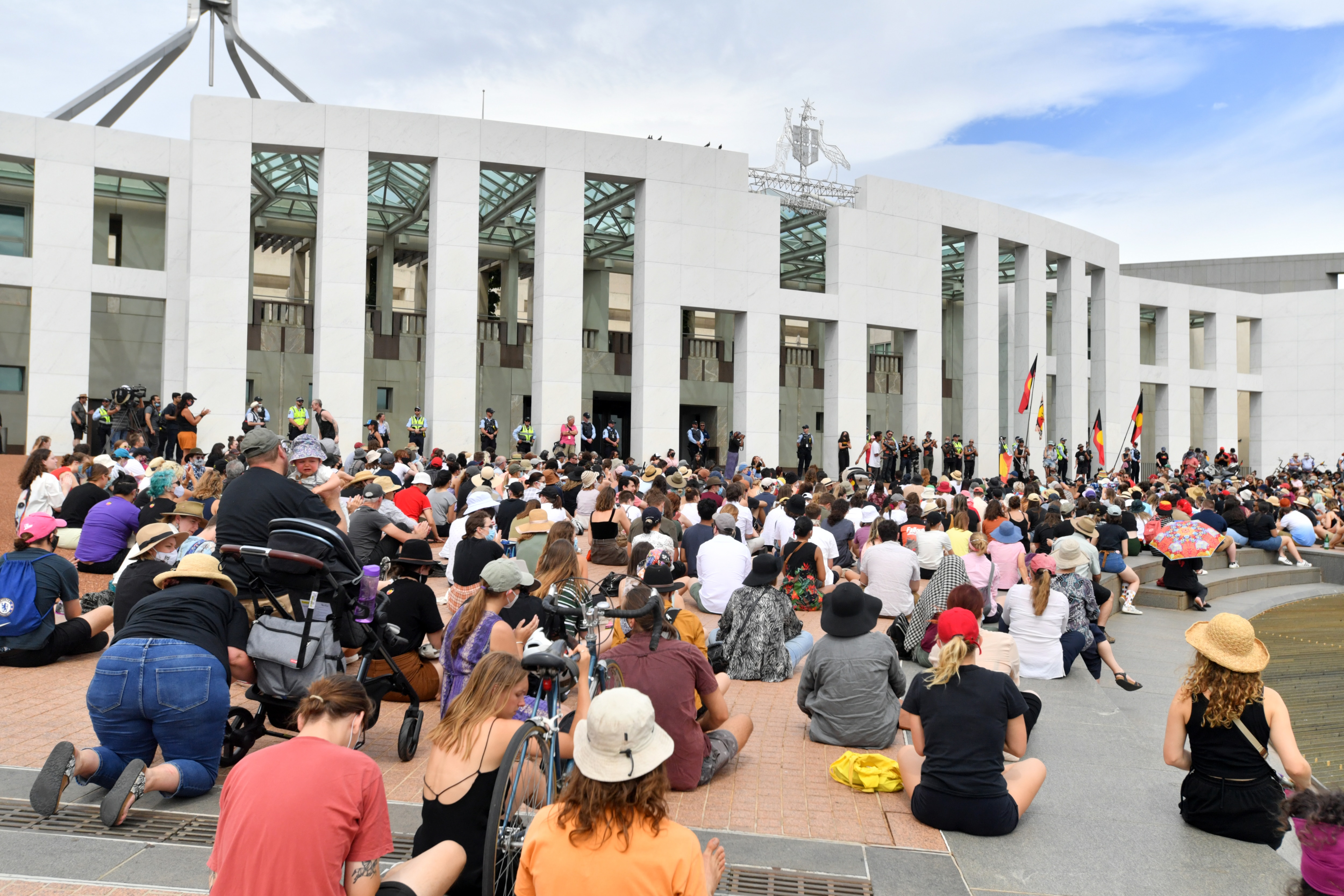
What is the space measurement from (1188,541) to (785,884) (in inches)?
497

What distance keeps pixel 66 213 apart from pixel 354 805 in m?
28.0

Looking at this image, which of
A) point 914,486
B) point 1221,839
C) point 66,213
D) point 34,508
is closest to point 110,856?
point 1221,839

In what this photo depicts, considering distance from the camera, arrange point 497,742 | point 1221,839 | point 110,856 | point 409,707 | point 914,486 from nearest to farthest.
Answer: point 497,742
point 110,856
point 1221,839
point 409,707
point 914,486

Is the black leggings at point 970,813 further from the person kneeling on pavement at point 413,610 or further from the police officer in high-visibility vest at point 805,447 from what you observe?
the police officer in high-visibility vest at point 805,447

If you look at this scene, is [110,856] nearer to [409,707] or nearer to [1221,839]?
[409,707]

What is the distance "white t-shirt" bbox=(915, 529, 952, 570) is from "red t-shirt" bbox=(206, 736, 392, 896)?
32.1 feet

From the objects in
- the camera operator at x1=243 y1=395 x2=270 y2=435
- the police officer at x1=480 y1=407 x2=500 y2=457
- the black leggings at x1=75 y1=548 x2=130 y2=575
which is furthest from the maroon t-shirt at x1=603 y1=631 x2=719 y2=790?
the police officer at x1=480 y1=407 x2=500 y2=457

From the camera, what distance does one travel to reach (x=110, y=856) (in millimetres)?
4668

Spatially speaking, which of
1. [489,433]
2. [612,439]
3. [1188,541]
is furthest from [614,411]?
[1188,541]

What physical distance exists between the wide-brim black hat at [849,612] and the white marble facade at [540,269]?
69.0 ft

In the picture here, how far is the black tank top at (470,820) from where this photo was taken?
4.01m

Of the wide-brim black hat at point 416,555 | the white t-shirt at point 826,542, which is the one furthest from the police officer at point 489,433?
the wide-brim black hat at point 416,555

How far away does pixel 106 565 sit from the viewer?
1169cm

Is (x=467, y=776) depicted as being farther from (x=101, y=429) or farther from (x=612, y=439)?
(x=101, y=429)
